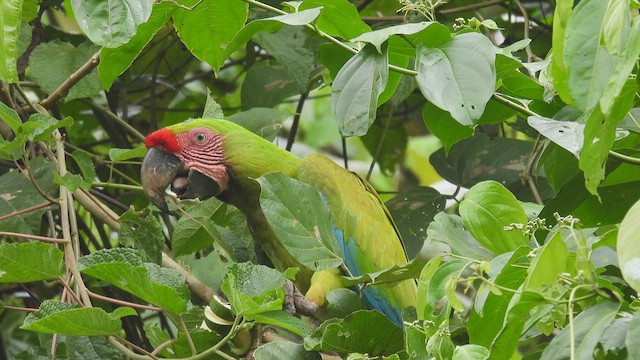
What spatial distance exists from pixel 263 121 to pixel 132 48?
668 mm

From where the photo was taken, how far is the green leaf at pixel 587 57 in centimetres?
89

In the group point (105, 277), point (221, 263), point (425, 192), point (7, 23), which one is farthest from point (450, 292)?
point (425, 192)

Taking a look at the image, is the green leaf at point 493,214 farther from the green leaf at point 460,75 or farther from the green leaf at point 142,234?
the green leaf at point 142,234

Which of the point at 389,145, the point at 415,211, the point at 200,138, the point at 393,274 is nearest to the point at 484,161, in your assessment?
the point at 415,211

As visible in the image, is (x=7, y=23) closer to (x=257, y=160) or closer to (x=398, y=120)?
(x=257, y=160)

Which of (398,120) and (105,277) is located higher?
(105,277)

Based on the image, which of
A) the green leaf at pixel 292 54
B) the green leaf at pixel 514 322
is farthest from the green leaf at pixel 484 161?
the green leaf at pixel 514 322

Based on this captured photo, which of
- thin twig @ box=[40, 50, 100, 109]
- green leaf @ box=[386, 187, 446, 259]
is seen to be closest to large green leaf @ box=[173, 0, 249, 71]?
thin twig @ box=[40, 50, 100, 109]

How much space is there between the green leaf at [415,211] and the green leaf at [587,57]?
4.45ft

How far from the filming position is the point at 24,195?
1.83 meters

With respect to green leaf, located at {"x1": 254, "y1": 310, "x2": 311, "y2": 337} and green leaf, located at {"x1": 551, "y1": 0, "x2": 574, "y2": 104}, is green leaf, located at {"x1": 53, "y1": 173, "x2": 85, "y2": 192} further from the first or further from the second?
green leaf, located at {"x1": 551, "y1": 0, "x2": 574, "y2": 104}

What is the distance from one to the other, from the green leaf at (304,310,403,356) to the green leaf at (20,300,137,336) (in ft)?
0.94

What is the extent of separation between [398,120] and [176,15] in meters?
1.34

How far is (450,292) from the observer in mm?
898
